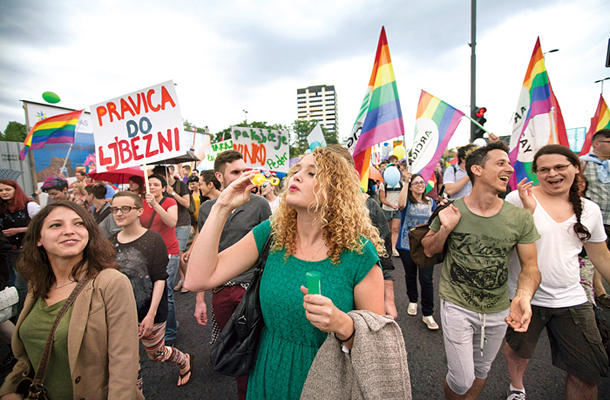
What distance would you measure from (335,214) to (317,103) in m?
143

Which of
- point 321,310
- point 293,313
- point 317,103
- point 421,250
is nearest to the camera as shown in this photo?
point 321,310

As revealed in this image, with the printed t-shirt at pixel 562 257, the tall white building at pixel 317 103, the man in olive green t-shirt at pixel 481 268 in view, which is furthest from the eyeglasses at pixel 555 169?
the tall white building at pixel 317 103

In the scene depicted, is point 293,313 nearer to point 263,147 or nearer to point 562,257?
point 562,257

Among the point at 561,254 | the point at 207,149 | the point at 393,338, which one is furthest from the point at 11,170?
the point at 561,254

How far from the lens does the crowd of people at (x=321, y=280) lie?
1.42 meters

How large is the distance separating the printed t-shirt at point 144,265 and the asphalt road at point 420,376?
0.77 meters

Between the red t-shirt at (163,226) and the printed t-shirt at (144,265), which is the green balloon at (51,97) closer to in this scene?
the red t-shirt at (163,226)

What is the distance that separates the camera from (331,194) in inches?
61.0

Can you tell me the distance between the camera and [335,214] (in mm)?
1525

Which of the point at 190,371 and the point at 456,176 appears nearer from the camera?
the point at 190,371

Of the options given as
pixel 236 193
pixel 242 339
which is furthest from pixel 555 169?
pixel 242 339

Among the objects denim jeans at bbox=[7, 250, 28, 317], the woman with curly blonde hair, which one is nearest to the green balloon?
denim jeans at bbox=[7, 250, 28, 317]

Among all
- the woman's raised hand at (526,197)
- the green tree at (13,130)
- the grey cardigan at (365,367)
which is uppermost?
the green tree at (13,130)

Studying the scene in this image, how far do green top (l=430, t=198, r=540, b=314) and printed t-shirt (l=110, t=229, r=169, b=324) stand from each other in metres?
2.56
